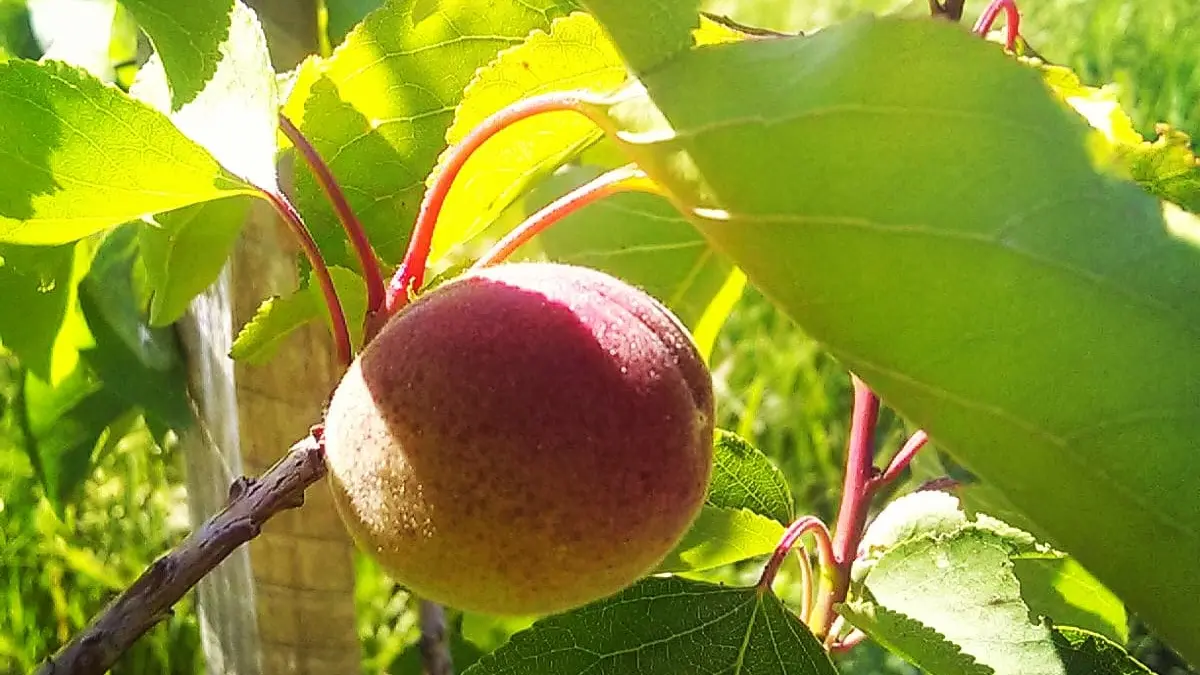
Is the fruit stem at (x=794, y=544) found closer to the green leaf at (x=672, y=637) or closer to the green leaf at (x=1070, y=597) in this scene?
the green leaf at (x=672, y=637)

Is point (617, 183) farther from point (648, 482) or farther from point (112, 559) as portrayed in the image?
point (112, 559)

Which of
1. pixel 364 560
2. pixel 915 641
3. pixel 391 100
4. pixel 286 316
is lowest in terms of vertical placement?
pixel 364 560

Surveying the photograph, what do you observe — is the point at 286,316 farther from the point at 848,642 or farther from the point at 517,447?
the point at 848,642

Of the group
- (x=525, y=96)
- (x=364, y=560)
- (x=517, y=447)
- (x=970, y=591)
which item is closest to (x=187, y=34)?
(x=525, y=96)

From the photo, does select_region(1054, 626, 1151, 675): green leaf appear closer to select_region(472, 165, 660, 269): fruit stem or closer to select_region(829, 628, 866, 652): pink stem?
select_region(829, 628, 866, 652): pink stem

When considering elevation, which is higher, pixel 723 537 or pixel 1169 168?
pixel 1169 168
